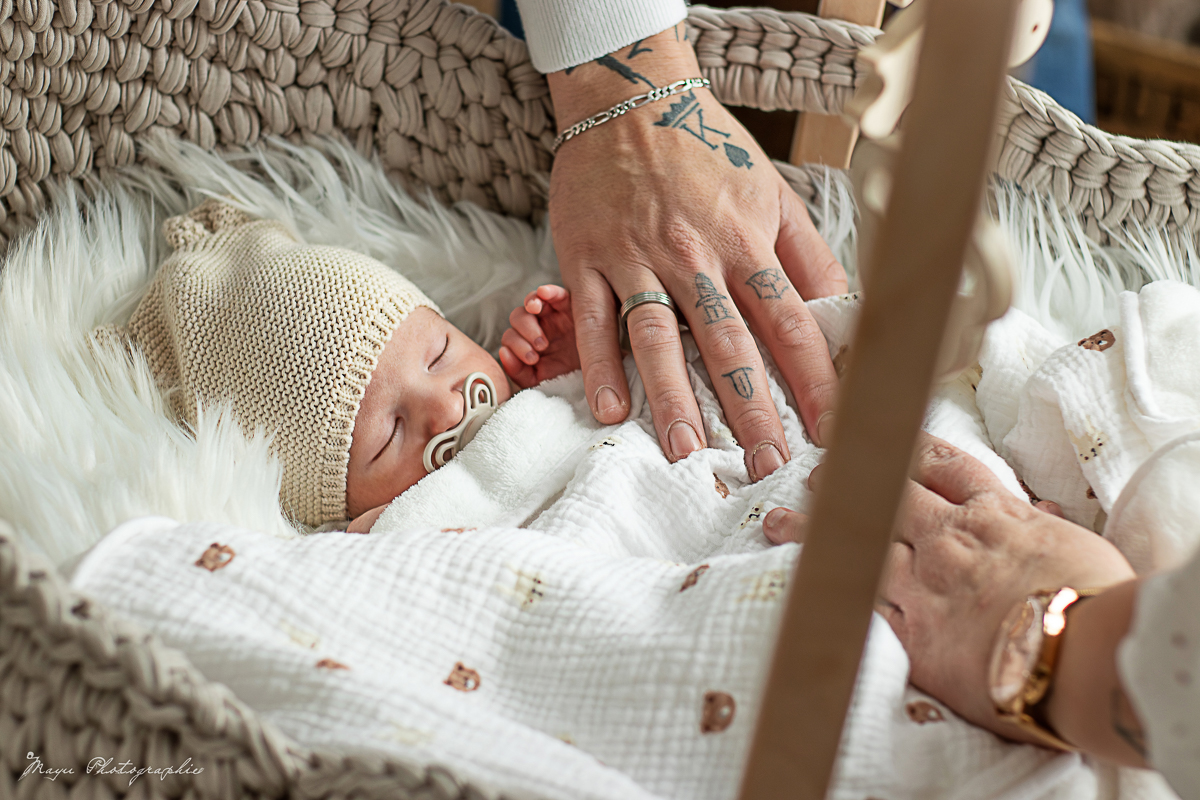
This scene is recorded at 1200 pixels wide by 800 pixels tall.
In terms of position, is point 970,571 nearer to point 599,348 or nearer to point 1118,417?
point 1118,417

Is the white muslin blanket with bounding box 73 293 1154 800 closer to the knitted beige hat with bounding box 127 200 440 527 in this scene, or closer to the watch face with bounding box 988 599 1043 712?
the watch face with bounding box 988 599 1043 712

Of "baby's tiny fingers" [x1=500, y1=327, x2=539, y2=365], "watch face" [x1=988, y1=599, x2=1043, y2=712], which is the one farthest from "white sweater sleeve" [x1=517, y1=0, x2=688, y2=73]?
"watch face" [x1=988, y1=599, x2=1043, y2=712]

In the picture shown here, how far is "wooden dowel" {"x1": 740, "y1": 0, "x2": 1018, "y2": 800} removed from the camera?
0.72ft

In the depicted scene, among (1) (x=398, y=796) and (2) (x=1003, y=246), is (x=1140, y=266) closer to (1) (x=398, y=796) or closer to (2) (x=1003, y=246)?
(2) (x=1003, y=246)

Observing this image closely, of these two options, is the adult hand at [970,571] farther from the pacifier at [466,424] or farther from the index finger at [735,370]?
the pacifier at [466,424]

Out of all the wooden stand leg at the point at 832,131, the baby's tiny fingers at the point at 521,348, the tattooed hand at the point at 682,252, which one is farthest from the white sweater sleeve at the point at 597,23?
the baby's tiny fingers at the point at 521,348

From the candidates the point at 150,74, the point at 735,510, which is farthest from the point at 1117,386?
the point at 150,74

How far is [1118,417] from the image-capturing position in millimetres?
589

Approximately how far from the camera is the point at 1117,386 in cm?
60

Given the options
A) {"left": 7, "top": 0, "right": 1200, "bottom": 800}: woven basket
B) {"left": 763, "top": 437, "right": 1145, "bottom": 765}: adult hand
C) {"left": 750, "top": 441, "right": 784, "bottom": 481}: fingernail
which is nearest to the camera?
{"left": 763, "top": 437, "right": 1145, "bottom": 765}: adult hand

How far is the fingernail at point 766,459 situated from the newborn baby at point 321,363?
0.25 m

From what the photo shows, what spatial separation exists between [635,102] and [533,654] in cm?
56

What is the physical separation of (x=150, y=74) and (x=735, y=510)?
2.35 ft
